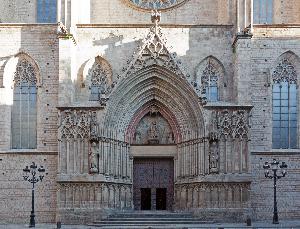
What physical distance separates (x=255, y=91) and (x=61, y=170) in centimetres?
1013

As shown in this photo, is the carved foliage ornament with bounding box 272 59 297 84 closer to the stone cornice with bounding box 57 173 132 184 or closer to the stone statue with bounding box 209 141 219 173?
the stone statue with bounding box 209 141 219 173

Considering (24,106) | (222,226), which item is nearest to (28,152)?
(24,106)

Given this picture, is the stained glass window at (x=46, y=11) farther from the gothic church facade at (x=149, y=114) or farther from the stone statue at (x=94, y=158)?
the stone statue at (x=94, y=158)

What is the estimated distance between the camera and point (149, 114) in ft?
109

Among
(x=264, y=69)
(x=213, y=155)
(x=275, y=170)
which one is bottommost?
(x=275, y=170)

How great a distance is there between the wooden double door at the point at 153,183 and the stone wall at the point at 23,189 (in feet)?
13.5

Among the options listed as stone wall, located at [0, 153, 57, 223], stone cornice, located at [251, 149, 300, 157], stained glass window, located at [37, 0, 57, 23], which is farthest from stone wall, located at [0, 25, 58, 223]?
stone cornice, located at [251, 149, 300, 157]

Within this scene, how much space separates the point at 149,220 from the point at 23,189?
22.0ft

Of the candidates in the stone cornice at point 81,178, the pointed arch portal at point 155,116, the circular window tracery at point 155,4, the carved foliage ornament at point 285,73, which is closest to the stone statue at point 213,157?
the pointed arch portal at point 155,116

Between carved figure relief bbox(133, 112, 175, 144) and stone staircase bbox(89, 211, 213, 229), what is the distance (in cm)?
403

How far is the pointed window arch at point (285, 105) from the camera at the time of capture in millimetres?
32719

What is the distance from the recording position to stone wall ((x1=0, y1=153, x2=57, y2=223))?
32031 mm

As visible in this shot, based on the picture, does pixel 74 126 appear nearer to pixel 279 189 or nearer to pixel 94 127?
pixel 94 127

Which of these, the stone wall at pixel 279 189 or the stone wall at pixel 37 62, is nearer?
the stone wall at pixel 279 189
